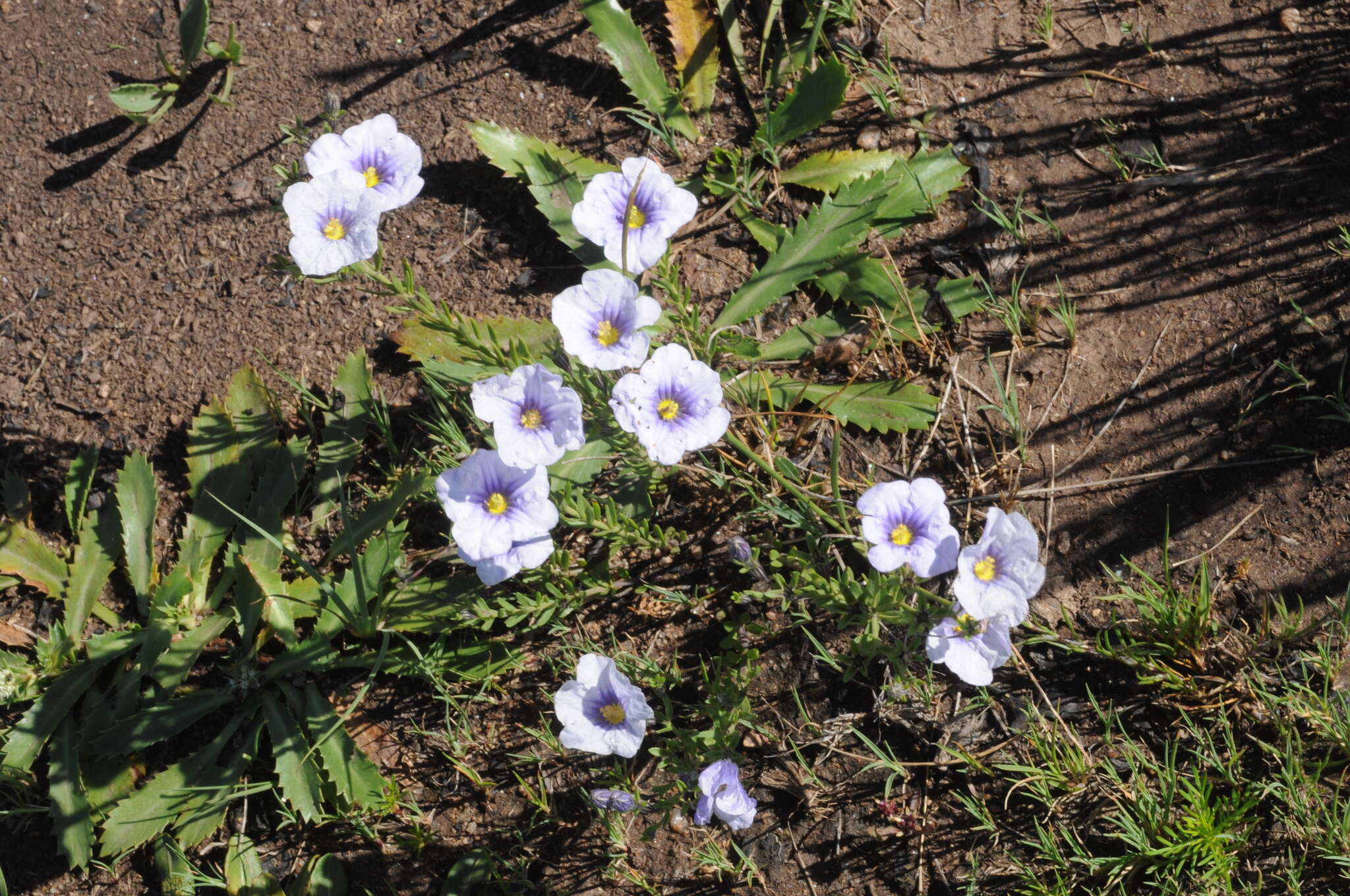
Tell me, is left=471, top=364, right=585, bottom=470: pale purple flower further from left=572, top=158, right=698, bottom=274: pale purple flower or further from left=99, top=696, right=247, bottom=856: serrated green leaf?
left=99, top=696, right=247, bottom=856: serrated green leaf

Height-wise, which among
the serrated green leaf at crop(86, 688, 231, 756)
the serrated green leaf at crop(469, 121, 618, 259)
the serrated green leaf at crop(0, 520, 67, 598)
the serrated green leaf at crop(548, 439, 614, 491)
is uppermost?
the serrated green leaf at crop(469, 121, 618, 259)

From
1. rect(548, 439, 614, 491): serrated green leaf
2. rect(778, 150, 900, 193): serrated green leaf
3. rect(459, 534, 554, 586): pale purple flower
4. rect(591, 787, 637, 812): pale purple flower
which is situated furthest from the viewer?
rect(778, 150, 900, 193): serrated green leaf

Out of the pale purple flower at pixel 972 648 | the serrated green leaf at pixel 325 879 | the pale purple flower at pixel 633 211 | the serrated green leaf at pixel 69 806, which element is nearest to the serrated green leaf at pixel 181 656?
the serrated green leaf at pixel 69 806

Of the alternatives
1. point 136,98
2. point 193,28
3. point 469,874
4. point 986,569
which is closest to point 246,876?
point 469,874

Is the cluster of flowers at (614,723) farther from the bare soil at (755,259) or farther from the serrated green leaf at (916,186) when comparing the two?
the serrated green leaf at (916,186)

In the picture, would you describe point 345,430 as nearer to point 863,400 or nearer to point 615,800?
point 615,800

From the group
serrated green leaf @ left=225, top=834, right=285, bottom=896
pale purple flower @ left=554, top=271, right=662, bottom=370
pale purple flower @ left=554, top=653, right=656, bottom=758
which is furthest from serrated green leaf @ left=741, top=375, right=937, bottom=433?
serrated green leaf @ left=225, top=834, right=285, bottom=896
